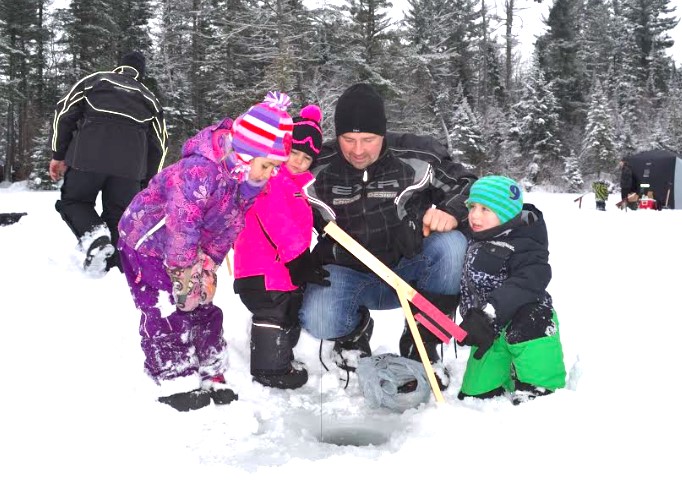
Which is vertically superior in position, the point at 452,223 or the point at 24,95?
the point at 24,95

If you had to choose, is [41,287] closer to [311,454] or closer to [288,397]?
[288,397]

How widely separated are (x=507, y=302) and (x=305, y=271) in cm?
90

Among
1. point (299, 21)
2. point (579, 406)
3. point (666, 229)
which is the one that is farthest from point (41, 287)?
point (299, 21)

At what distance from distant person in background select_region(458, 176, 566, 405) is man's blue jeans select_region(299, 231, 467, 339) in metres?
0.09

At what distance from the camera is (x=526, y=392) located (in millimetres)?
2199

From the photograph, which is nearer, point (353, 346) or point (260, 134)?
point (260, 134)

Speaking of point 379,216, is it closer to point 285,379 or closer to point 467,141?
point 285,379

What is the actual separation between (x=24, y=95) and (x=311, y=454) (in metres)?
29.3

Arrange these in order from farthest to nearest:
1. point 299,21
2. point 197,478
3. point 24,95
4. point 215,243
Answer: point 24,95
point 299,21
point 215,243
point 197,478

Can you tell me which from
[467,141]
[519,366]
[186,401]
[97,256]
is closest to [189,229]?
[186,401]

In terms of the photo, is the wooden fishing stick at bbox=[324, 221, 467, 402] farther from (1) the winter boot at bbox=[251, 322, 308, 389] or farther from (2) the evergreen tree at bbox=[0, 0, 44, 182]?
(2) the evergreen tree at bbox=[0, 0, 44, 182]

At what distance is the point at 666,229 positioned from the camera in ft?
27.1

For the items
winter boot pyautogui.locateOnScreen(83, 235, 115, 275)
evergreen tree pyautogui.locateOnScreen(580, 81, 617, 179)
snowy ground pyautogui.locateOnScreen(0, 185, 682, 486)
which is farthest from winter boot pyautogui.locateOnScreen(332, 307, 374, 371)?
evergreen tree pyautogui.locateOnScreen(580, 81, 617, 179)

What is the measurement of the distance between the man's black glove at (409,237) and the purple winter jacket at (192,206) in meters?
0.72
